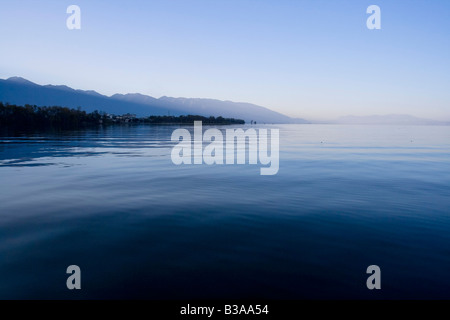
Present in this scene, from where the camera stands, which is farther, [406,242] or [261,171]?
[261,171]

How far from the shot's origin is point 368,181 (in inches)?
752

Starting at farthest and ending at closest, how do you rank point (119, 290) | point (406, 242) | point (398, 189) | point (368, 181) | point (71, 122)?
point (71, 122)
point (368, 181)
point (398, 189)
point (406, 242)
point (119, 290)

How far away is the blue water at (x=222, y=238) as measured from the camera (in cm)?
679

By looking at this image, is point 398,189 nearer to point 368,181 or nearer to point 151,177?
point 368,181

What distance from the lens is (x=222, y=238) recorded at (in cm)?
937

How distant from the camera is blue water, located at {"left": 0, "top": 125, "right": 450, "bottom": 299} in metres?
6.79
